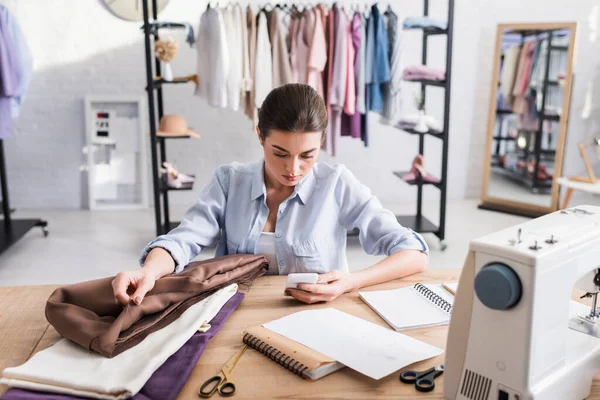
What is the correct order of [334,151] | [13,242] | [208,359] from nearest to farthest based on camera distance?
[208,359]
[13,242]
[334,151]

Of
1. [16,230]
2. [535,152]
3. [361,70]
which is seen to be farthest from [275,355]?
[535,152]

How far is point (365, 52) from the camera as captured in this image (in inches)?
167

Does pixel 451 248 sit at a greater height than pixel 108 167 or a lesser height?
lesser

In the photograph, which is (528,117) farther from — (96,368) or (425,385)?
(96,368)

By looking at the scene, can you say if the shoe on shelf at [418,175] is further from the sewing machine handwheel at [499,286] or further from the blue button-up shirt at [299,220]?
the sewing machine handwheel at [499,286]

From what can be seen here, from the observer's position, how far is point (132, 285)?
1435mm

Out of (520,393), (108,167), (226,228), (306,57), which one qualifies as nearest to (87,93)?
(108,167)

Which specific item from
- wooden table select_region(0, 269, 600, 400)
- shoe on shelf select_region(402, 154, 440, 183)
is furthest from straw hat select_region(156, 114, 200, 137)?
wooden table select_region(0, 269, 600, 400)

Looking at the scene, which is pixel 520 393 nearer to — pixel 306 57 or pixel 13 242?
pixel 306 57

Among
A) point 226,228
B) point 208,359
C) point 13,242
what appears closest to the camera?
point 208,359

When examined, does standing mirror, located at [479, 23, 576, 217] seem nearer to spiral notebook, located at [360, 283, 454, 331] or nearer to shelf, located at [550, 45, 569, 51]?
shelf, located at [550, 45, 569, 51]

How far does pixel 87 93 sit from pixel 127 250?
1.67 meters

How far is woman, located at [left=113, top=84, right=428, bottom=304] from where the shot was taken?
1.67 meters

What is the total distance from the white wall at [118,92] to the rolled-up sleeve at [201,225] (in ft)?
11.2
